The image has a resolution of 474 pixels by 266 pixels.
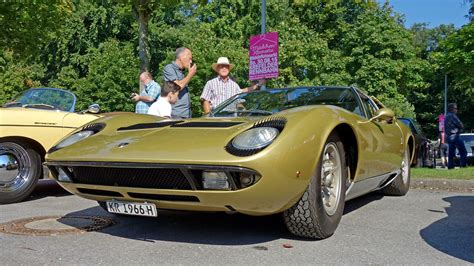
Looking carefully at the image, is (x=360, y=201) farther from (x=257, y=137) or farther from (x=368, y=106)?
(x=257, y=137)

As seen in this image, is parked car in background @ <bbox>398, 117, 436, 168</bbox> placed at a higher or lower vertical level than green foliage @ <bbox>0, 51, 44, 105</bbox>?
lower

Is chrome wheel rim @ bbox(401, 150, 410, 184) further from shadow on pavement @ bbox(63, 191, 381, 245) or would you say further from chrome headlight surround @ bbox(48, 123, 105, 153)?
chrome headlight surround @ bbox(48, 123, 105, 153)

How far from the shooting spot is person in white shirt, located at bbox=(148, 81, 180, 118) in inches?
251

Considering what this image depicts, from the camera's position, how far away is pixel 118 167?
11.2 feet

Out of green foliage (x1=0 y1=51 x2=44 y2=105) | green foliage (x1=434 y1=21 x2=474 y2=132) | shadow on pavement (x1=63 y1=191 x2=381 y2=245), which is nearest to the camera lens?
shadow on pavement (x1=63 y1=191 x2=381 y2=245)

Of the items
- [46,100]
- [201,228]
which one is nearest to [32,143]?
[46,100]

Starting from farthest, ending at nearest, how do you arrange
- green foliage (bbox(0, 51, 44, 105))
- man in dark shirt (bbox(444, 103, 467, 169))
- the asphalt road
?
1. green foliage (bbox(0, 51, 44, 105))
2. man in dark shirt (bbox(444, 103, 467, 169))
3. the asphalt road

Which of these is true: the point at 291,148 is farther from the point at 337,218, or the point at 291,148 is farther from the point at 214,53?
the point at 214,53

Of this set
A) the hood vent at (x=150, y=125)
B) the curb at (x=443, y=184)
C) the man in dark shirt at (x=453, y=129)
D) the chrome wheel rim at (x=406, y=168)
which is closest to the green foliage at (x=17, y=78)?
the man in dark shirt at (x=453, y=129)

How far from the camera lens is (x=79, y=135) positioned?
4.26m

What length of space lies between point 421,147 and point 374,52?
19836 mm

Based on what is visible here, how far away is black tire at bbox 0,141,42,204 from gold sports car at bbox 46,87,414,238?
1.65 metres

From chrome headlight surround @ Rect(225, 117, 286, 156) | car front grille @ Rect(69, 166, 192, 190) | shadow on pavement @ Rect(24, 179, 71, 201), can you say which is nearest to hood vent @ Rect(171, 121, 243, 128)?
chrome headlight surround @ Rect(225, 117, 286, 156)

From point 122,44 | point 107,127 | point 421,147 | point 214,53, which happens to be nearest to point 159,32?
point 122,44
